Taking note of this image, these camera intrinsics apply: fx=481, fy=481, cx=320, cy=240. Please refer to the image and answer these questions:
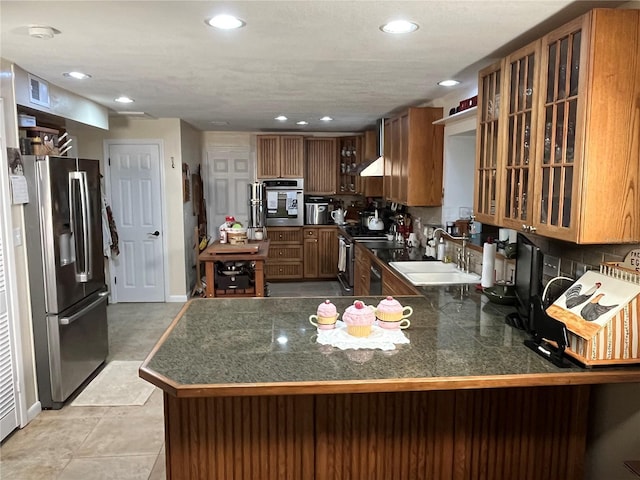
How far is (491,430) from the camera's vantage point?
205 cm

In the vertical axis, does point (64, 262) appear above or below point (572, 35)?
below

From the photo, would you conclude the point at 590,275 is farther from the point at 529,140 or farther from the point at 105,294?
the point at 105,294

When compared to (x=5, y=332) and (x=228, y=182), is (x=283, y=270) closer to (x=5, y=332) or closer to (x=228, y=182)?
(x=228, y=182)

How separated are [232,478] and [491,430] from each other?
1.11 m

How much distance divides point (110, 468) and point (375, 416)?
1659 mm

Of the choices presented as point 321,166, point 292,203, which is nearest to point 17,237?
point 292,203

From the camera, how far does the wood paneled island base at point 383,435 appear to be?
77.2 inches

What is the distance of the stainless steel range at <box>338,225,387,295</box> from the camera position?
5.83 meters

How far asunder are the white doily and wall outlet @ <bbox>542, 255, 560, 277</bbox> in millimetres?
949

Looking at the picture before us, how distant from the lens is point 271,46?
2.61 meters

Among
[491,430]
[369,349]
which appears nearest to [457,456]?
[491,430]

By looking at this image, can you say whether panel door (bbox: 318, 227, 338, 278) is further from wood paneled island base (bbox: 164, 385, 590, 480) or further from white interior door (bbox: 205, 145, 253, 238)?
wood paneled island base (bbox: 164, 385, 590, 480)

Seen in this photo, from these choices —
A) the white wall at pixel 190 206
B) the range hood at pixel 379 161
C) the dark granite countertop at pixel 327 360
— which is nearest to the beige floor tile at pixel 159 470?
the dark granite countertop at pixel 327 360

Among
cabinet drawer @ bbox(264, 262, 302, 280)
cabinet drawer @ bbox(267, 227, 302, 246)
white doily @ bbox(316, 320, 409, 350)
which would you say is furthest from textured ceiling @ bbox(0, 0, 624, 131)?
cabinet drawer @ bbox(264, 262, 302, 280)
